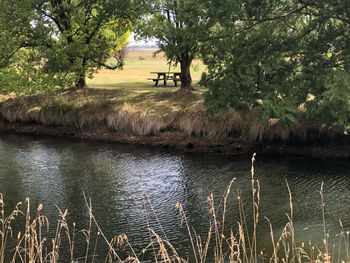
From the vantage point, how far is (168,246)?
12.4 m

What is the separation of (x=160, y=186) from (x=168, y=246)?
5.58 meters

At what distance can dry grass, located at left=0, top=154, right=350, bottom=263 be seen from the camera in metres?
5.73

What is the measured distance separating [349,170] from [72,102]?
55.5ft

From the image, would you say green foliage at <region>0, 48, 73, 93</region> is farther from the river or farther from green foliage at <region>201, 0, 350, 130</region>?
green foliage at <region>201, 0, 350, 130</region>

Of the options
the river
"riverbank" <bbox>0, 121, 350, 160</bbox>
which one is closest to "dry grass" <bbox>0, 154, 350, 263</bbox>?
the river

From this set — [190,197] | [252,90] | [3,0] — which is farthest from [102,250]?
[3,0]

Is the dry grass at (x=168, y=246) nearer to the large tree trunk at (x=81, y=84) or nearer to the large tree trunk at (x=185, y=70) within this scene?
the large tree trunk at (x=185, y=70)

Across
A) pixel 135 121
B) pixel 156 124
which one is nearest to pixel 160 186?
pixel 156 124

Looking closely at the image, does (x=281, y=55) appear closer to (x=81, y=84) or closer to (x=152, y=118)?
(x=152, y=118)

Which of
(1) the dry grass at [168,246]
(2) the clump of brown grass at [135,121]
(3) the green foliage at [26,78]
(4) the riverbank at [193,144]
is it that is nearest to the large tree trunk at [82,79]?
(3) the green foliage at [26,78]

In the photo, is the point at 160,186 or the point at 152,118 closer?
the point at 160,186

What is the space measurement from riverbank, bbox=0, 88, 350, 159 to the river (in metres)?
1.17

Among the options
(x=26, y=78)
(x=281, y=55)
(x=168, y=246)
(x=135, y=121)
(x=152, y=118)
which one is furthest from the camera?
(x=26, y=78)

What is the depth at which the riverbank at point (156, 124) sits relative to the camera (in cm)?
2323
